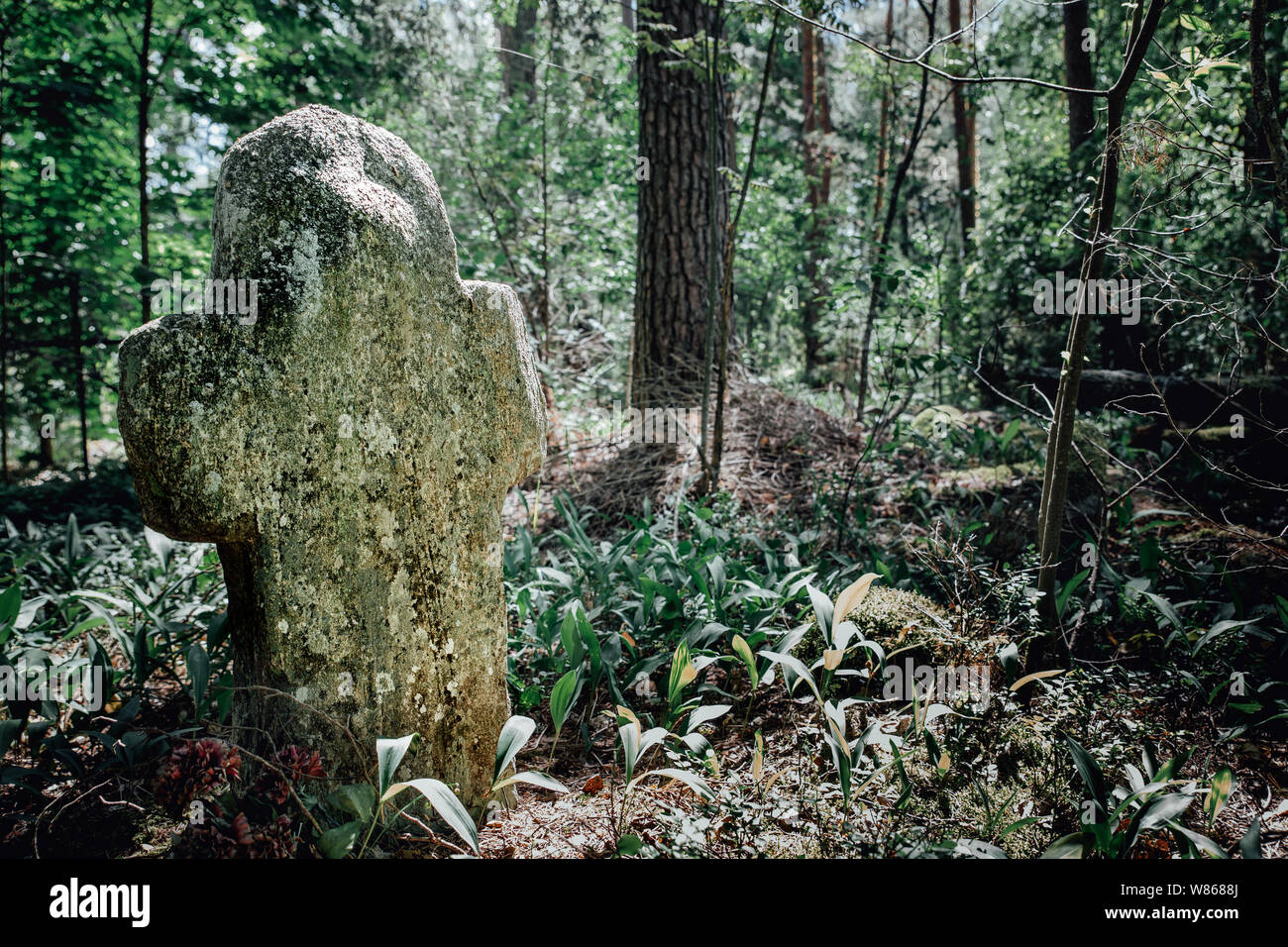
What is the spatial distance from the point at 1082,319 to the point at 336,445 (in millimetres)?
2504

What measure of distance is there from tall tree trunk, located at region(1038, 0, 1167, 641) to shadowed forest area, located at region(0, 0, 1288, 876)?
0.02 m

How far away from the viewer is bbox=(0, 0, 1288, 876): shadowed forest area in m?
1.94

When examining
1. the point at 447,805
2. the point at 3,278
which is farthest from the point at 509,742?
the point at 3,278

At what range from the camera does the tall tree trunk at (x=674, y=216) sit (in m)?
5.49

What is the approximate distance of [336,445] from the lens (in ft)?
6.42

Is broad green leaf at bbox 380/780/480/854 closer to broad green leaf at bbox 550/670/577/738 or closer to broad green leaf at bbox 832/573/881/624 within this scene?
broad green leaf at bbox 550/670/577/738

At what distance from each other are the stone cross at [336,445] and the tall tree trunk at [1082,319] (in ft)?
6.72

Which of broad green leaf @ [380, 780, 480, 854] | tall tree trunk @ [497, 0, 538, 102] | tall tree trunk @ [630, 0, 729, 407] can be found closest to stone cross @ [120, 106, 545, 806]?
broad green leaf @ [380, 780, 480, 854]

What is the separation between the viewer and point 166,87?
5.29 m
